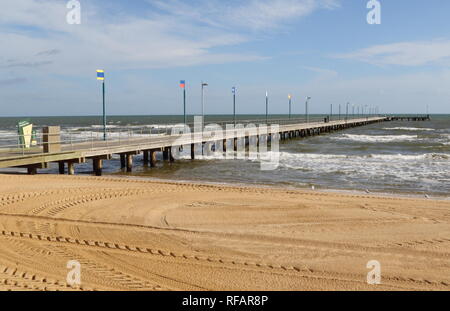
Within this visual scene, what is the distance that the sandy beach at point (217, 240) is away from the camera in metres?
5.93

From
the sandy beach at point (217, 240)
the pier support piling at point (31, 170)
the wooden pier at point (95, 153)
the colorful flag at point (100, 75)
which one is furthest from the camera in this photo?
the colorful flag at point (100, 75)

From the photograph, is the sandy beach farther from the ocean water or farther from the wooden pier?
the ocean water

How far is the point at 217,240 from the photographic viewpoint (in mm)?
7828

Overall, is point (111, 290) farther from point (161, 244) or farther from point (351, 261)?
point (351, 261)

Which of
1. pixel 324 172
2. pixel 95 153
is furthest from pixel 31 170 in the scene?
pixel 324 172

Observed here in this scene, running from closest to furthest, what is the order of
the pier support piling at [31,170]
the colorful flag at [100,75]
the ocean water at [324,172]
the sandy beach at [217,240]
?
the sandy beach at [217,240] → the pier support piling at [31,170] → the ocean water at [324,172] → the colorful flag at [100,75]

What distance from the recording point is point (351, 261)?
6785mm

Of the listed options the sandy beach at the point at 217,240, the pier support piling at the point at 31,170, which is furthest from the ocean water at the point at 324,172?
the pier support piling at the point at 31,170

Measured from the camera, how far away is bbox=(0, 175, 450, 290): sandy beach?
5.93m

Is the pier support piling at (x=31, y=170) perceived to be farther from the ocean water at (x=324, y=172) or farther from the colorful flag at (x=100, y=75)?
the colorful flag at (x=100, y=75)

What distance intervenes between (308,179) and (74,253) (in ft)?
42.6

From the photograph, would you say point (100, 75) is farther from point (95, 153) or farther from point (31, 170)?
A: point (31, 170)

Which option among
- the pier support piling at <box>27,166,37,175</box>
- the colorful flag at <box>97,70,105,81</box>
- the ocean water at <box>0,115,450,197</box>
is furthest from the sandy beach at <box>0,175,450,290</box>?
the colorful flag at <box>97,70,105,81</box>
